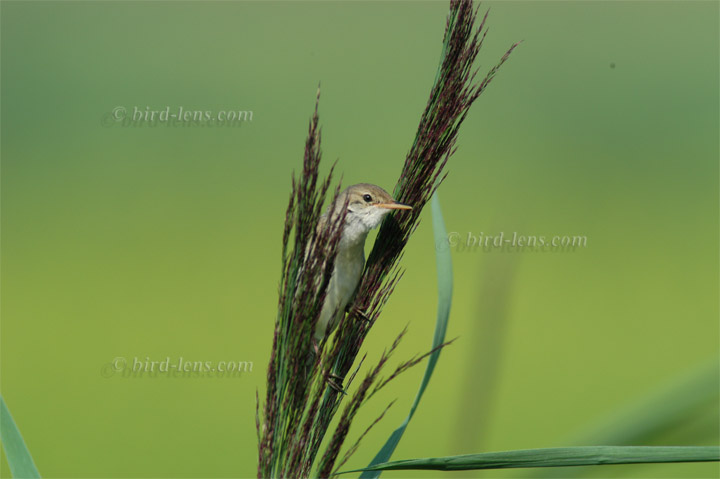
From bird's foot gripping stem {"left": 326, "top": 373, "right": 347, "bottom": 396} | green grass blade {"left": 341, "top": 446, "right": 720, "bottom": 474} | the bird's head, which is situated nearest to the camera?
green grass blade {"left": 341, "top": 446, "right": 720, "bottom": 474}

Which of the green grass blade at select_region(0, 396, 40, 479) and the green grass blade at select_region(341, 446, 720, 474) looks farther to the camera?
the green grass blade at select_region(0, 396, 40, 479)

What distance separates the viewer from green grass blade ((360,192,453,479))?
3.55 feet

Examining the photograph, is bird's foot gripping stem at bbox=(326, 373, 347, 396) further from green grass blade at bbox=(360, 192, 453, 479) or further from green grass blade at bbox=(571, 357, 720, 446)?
green grass blade at bbox=(571, 357, 720, 446)

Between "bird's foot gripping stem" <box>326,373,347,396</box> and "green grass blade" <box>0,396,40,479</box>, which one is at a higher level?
"bird's foot gripping stem" <box>326,373,347,396</box>

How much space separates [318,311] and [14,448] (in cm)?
60

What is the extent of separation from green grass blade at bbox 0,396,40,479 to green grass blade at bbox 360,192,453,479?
0.59 metres

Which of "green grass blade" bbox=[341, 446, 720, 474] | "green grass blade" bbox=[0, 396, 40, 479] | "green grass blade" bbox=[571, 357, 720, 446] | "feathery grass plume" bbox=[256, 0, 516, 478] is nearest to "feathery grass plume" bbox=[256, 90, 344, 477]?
"feathery grass plume" bbox=[256, 0, 516, 478]

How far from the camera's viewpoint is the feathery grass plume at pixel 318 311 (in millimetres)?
942

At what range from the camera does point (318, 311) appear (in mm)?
973

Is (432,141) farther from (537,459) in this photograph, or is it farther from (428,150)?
(537,459)

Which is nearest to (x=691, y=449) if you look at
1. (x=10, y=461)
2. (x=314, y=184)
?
(x=314, y=184)

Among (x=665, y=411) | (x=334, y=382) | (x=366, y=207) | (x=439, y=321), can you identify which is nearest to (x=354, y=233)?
(x=366, y=207)

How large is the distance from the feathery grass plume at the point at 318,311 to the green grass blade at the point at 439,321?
0.11 meters

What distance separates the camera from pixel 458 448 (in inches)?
45.8
